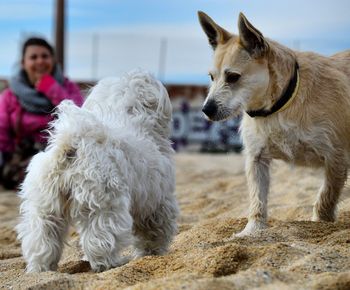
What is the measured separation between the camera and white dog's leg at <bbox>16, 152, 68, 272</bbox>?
12.4ft

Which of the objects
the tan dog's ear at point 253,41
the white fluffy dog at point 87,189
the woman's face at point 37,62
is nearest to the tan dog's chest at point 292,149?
the tan dog's ear at point 253,41

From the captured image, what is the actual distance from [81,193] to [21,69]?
Result: 219 inches

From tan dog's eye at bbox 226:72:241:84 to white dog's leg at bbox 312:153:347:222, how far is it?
0.90m

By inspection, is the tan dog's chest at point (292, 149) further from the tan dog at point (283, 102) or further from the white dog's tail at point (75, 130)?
the white dog's tail at point (75, 130)

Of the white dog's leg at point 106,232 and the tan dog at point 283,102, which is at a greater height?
the tan dog at point 283,102

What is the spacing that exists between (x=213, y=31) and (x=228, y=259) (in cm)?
234

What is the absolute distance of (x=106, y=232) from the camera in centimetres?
367

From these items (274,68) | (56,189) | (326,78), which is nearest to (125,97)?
(56,189)

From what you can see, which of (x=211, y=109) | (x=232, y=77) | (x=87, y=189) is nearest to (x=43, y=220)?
(x=87, y=189)

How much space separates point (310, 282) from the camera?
116 inches

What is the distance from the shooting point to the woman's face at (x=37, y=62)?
8695 mm

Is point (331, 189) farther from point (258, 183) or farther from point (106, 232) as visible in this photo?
point (106, 232)

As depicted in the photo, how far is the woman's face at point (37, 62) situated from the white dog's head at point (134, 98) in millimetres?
4348

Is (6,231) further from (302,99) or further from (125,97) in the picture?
(302,99)
